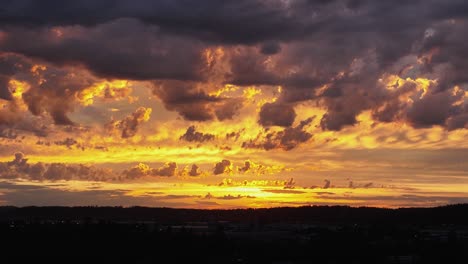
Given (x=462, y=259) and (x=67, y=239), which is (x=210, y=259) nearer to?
(x=67, y=239)

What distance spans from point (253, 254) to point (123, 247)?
3324cm

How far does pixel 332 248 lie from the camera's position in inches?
7869

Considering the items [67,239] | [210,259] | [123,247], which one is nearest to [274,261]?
[210,259]

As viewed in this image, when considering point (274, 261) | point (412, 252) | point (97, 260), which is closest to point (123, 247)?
point (97, 260)

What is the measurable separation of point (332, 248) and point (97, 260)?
6334 centimetres

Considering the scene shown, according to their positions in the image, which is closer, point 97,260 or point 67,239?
point 97,260

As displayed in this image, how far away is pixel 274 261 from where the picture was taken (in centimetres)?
17738

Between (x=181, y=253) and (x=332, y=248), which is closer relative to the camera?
(x=181, y=253)

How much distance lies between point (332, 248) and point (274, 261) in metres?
28.0

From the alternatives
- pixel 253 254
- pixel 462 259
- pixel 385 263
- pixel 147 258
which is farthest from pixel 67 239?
pixel 462 259

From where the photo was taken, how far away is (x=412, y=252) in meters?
194

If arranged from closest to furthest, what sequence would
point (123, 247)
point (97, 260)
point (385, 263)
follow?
1. point (385, 263)
2. point (97, 260)
3. point (123, 247)

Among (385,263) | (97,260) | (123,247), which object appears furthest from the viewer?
(123,247)

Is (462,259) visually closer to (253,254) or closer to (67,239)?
(253,254)
